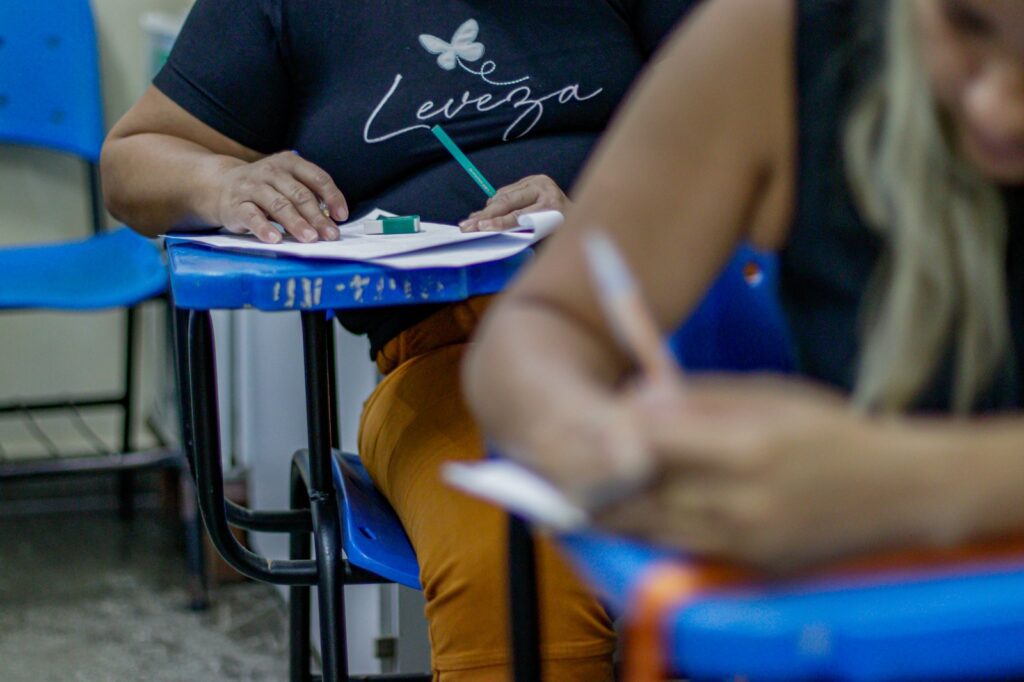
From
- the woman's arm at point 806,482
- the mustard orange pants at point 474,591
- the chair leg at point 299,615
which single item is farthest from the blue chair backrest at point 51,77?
the woman's arm at point 806,482

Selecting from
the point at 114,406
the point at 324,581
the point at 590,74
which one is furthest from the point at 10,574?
the point at 590,74

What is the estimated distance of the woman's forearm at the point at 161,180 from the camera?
1.37 m

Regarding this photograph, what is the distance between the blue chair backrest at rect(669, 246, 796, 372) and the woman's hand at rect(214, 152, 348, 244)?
42 centimetres

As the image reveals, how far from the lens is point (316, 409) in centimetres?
129

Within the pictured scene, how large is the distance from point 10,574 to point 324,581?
4.94 feet

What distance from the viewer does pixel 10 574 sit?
2516 millimetres

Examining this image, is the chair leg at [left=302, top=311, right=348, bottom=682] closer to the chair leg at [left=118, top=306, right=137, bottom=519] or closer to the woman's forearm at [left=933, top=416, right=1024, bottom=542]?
the woman's forearm at [left=933, top=416, right=1024, bottom=542]

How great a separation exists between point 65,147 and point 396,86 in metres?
1.64

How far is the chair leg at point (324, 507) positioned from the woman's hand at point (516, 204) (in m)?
0.18

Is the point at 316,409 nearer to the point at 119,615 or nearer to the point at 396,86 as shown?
the point at 396,86

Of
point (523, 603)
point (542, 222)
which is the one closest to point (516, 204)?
point (542, 222)

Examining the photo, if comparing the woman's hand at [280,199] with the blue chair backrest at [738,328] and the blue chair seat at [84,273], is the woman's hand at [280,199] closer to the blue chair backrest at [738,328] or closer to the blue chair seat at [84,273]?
the blue chair backrest at [738,328]

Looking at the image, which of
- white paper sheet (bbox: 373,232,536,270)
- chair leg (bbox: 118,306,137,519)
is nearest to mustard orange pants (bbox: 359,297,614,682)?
white paper sheet (bbox: 373,232,536,270)

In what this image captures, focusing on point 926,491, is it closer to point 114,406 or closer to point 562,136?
point 562,136
